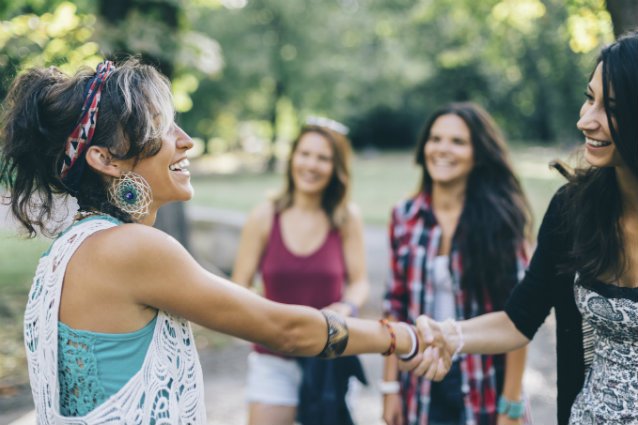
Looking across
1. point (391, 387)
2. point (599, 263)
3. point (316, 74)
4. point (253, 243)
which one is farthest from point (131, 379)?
point (316, 74)

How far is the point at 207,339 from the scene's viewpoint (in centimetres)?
774

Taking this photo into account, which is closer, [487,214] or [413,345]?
[413,345]

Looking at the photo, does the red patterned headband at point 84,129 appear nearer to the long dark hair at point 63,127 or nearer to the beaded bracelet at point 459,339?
the long dark hair at point 63,127

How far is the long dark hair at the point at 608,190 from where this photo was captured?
2.11 meters

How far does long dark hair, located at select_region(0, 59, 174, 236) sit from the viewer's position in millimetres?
2064

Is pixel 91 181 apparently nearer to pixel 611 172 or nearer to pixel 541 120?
pixel 611 172

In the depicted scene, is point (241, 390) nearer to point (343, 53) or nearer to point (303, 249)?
point (303, 249)

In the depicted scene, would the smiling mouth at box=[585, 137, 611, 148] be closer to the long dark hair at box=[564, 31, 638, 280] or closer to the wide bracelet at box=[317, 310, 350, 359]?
the long dark hair at box=[564, 31, 638, 280]

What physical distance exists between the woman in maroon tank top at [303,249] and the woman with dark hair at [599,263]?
1602 mm

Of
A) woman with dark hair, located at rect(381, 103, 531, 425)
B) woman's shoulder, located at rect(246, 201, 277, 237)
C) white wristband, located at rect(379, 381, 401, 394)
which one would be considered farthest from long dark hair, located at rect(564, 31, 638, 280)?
woman's shoulder, located at rect(246, 201, 277, 237)

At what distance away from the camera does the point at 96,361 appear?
197cm

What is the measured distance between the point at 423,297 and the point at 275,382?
1004 millimetres

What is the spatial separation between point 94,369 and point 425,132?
2620mm

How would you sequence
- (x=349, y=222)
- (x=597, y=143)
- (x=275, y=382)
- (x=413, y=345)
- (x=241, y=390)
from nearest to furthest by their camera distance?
1. (x=597, y=143)
2. (x=413, y=345)
3. (x=275, y=382)
4. (x=349, y=222)
5. (x=241, y=390)
